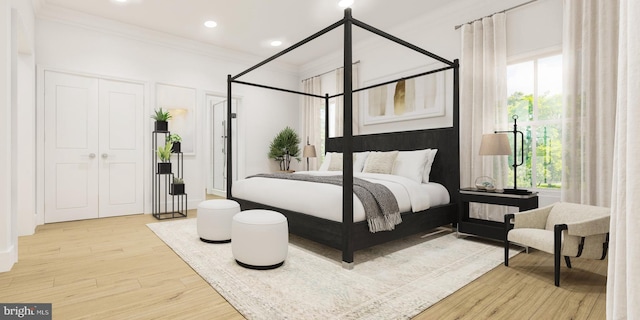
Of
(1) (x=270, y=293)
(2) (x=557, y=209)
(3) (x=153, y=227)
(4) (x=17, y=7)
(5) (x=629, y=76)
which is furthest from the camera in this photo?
(3) (x=153, y=227)

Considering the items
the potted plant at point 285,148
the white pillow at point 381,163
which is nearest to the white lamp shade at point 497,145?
the white pillow at point 381,163

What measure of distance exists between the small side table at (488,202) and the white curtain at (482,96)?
0.48 m

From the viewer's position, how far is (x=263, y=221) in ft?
8.41

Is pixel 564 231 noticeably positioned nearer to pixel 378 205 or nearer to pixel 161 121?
pixel 378 205

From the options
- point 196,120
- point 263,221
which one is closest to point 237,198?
point 263,221

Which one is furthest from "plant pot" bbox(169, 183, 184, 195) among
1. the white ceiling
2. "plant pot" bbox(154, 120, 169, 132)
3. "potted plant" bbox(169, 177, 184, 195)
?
the white ceiling

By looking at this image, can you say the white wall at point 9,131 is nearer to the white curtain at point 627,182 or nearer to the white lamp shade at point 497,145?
the white curtain at point 627,182

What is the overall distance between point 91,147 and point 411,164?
14.9ft

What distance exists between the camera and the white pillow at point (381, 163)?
405cm

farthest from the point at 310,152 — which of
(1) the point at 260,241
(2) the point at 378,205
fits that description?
(1) the point at 260,241

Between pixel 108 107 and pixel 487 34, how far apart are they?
17.6ft

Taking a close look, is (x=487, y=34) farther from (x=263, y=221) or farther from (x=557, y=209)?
(x=263, y=221)

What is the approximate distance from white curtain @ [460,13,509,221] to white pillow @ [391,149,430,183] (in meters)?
0.61

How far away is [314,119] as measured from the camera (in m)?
6.59
